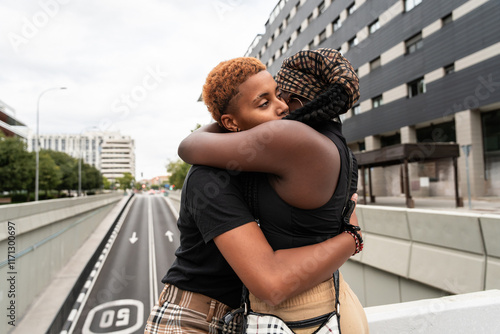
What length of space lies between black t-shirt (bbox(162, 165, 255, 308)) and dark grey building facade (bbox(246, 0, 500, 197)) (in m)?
17.5

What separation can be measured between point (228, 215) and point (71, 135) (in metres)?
198

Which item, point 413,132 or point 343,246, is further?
point 413,132

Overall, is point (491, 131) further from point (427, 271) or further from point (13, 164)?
point (13, 164)

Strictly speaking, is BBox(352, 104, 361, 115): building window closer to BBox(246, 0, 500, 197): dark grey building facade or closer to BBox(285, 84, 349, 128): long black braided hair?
BBox(246, 0, 500, 197): dark grey building facade

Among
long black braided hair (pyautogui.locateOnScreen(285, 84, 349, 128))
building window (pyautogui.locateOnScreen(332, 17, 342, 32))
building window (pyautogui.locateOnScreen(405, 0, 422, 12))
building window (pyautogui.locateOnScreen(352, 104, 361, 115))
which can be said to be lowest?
long black braided hair (pyautogui.locateOnScreen(285, 84, 349, 128))

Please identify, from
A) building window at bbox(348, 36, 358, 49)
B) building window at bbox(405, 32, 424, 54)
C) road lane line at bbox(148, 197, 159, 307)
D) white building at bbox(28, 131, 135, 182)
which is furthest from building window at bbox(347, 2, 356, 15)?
white building at bbox(28, 131, 135, 182)

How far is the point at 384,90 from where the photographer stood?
3064cm

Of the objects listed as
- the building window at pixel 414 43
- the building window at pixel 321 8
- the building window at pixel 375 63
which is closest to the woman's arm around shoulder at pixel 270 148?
the building window at pixel 414 43

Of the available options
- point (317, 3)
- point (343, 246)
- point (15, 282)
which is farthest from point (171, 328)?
point (317, 3)

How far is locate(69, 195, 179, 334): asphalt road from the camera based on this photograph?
11.3 metres

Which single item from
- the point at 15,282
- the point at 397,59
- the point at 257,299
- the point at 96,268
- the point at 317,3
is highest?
the point at 317,3

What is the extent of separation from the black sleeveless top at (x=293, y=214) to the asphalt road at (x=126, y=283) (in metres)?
11.6

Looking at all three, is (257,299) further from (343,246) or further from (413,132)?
(413,132)

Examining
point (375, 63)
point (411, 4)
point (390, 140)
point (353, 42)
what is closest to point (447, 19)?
point (411, 4)
